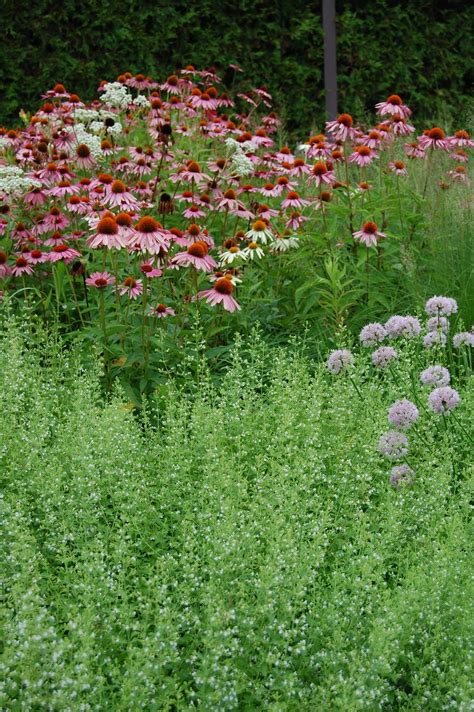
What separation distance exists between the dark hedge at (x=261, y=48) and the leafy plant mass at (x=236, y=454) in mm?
3462

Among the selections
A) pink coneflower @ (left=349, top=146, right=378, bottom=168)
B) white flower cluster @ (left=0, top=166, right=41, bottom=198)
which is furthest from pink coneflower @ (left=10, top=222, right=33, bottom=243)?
pink coneflower @ (left=349, top=146, right=378, bottom=168)

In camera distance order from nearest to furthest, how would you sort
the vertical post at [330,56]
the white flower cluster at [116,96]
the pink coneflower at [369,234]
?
the pink coneflower at [369,234]
the white flower cluster at [116,96]
the vertical post at [330,56]

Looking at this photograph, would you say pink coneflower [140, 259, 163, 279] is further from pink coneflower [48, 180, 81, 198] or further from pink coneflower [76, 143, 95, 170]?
pink coneflower [76, 143, 95, 170]

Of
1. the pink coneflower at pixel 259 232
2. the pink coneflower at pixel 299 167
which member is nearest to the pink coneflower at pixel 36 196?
the pink coneflower at pixel 259 232

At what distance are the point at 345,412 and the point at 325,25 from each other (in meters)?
7.14

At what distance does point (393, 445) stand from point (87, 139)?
9.57 feet

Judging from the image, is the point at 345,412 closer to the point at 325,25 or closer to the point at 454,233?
the point at 454,233

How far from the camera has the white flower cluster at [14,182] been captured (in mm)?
4648

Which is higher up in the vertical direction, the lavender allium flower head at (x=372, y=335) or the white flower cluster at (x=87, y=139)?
the white flower cluster at (x=87, y=139)

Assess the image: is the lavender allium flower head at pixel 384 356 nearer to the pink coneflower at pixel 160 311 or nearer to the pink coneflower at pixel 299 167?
the pink coneflower at pixel 160 311

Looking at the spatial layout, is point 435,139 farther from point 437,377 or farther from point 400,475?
point 400,475

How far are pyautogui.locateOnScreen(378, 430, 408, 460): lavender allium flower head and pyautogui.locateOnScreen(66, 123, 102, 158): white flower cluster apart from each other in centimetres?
286

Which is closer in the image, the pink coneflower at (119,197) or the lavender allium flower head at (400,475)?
the lavender allium flower head at (400,475)

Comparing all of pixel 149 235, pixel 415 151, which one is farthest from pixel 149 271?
pixel 415 151
